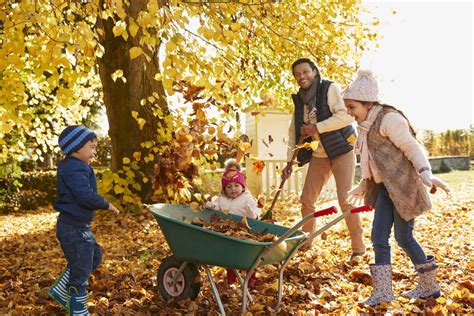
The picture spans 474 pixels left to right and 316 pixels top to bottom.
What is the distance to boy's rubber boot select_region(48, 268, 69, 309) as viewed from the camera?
359 cm

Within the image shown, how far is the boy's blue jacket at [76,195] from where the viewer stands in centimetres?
339

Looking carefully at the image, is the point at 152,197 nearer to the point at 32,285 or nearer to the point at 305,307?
the point at 32,285

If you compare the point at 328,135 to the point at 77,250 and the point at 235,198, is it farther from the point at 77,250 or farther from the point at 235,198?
the point at 77,250

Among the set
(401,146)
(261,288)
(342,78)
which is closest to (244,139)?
(261,288)

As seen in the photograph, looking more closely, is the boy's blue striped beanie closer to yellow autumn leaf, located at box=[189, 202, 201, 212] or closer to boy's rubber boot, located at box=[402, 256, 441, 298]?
yellow autumn leaf, located at box=[189, 202, 201, 212]

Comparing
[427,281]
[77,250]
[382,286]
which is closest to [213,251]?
[77,250]

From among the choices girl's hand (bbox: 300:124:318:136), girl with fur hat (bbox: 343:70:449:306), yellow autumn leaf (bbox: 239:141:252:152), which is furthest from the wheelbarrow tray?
girl's hand (bbox: 300:124:318:136)

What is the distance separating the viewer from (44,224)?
9555mm

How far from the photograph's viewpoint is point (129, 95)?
7707mm

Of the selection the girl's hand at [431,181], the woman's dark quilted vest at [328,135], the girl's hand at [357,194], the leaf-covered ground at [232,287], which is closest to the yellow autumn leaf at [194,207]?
the leaf-covered ground at [232,287]

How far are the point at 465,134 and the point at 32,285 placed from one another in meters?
22.6

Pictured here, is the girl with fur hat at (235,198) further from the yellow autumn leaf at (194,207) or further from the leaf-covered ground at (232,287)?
the leaf-covered ground at (232,287)

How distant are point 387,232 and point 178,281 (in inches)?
62.4

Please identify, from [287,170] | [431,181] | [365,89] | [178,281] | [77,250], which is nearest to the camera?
[431,181]
